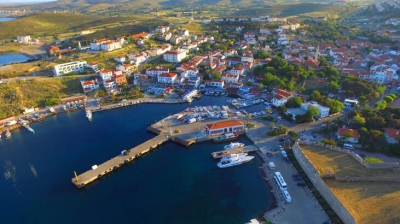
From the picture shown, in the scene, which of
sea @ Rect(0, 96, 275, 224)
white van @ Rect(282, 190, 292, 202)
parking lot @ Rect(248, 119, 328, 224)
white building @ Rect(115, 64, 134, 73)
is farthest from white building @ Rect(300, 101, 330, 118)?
white building @ Rect(115, 64, 134, 73)

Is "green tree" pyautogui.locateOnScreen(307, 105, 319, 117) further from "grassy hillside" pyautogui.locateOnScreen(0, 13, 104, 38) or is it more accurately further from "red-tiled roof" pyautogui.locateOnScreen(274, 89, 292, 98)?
"grassy hillside" pyautogui.locateOnScreen(0, 13, 104, 38)

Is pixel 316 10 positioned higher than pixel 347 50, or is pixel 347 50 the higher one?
pixel 316 10

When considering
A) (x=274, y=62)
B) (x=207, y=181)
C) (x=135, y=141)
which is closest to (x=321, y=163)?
(x=207, y=181)

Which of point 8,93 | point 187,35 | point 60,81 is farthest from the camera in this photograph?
point 187,35

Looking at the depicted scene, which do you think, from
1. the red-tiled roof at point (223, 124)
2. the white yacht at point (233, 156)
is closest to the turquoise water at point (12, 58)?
the red-tiled roof at point (223, 124)

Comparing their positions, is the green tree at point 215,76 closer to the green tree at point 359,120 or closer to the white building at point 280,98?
the white building at point 280,98

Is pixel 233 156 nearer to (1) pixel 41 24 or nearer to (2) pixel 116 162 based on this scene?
(2) pixel 116 162

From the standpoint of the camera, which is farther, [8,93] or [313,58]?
[313,58]

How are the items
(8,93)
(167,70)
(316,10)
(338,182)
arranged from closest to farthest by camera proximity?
(338,182) < (8,93) < (167,70) < (316,10)

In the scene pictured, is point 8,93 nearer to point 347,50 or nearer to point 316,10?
point 347,50
